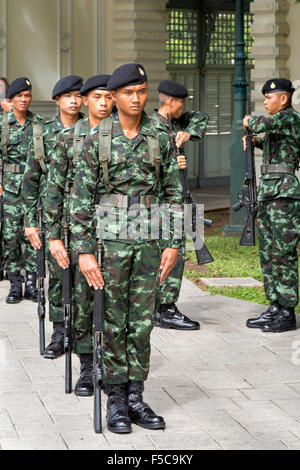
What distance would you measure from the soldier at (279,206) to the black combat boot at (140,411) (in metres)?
2.75

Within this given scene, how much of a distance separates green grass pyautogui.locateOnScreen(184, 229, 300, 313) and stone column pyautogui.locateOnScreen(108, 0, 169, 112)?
396cm

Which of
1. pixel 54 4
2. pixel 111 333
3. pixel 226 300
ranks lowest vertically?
pixel 226 300

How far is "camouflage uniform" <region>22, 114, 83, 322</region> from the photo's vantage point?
812cm

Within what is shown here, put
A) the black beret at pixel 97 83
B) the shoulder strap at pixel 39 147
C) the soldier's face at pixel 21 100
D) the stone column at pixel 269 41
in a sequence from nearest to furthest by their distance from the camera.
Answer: the black beret at pixel 97 83
the shoulder strap at pixel 39 147
the soldier's face at pixel 21 100
the stone column at pixel 269 41

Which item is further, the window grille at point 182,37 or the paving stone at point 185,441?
the window grille at point 182,37

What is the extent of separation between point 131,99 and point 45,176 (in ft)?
7.52

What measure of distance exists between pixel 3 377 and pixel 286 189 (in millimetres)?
2884

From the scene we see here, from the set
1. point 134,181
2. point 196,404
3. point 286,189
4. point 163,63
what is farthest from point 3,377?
point 163,63

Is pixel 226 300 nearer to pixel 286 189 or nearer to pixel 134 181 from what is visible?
pixel 286 189

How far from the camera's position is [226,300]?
10523 mm

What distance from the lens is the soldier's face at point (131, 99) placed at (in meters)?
6.38

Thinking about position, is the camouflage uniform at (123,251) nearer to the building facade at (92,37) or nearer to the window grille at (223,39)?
the building facade at (92,37)

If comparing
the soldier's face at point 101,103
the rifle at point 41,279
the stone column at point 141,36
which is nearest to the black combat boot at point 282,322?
the rifle at point 41,279
